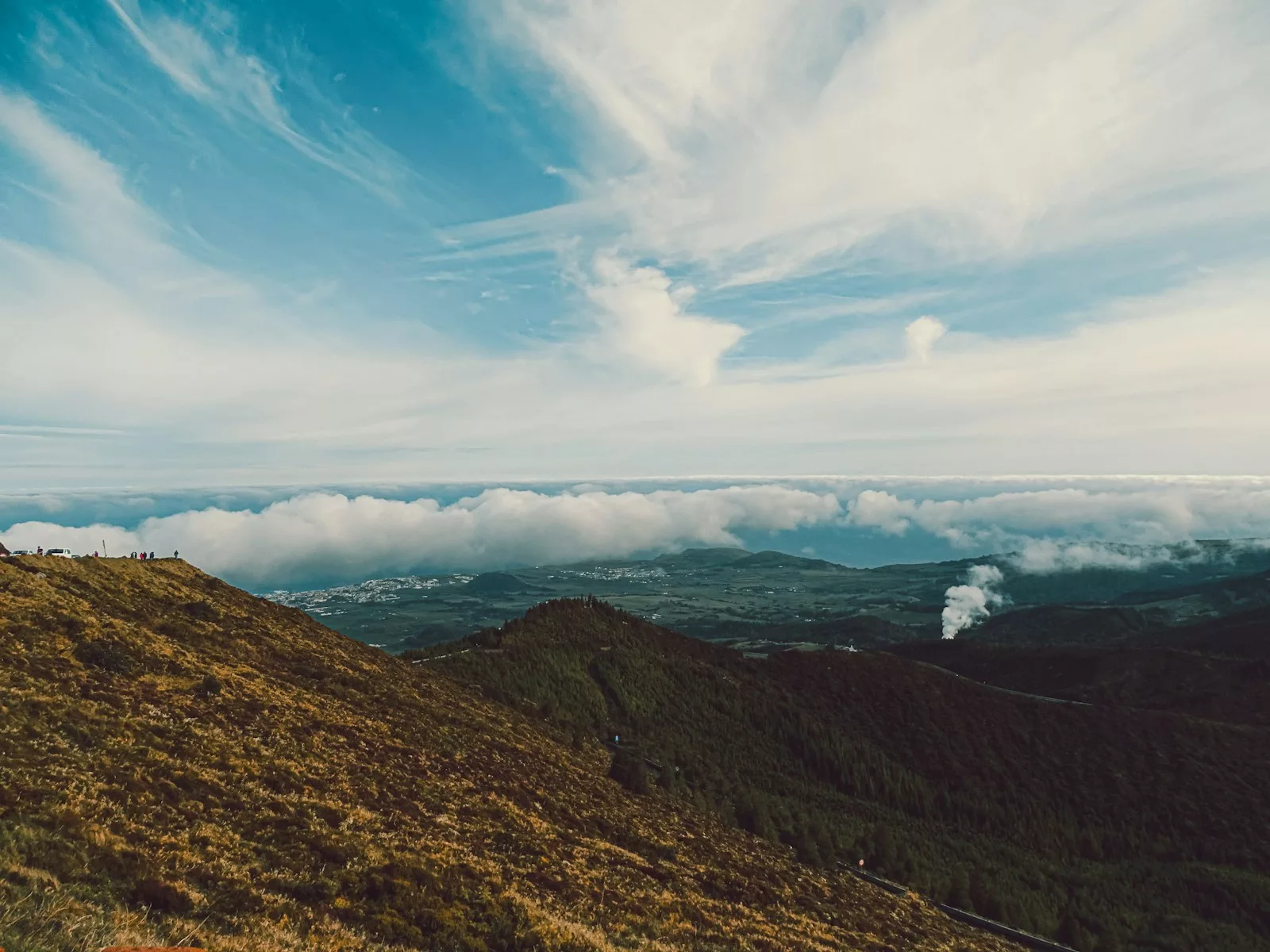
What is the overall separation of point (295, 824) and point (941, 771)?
146m

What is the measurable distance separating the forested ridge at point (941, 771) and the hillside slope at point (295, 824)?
840 inches

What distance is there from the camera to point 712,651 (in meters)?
181

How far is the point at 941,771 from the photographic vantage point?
135750 mm

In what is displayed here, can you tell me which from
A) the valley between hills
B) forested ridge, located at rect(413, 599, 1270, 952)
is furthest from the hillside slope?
forested ridge, located at rect(413, 599, 1270, 952)

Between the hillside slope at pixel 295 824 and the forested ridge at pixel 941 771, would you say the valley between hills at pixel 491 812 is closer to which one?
the hillside slope at pixel 295 824

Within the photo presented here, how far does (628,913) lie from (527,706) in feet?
218

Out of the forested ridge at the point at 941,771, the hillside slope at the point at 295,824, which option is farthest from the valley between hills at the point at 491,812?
the forested ridge at the point at 941,771

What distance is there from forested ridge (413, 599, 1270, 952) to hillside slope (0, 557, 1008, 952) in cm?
2134

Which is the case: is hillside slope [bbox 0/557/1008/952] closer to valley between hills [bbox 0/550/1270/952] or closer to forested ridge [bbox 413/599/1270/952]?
valley between hills [bbox 0/550/1270/952]

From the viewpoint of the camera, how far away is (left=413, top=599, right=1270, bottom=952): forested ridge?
79.3m

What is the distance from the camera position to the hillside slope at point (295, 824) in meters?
18.0

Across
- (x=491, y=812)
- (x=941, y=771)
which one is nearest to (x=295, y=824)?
(x=491, y=812)

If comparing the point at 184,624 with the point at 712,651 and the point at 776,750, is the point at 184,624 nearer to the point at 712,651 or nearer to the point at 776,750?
the point at 776,750

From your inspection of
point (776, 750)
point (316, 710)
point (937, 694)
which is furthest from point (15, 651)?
point (937, 694)
